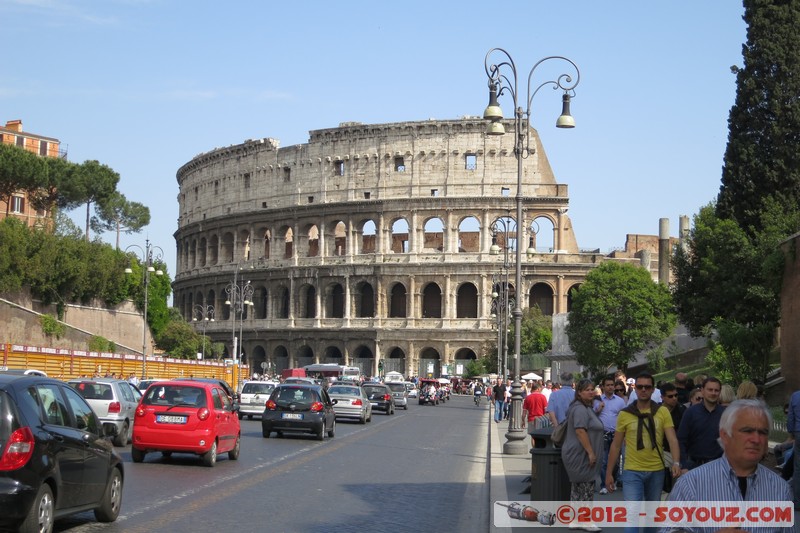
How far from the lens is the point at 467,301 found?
265 feet

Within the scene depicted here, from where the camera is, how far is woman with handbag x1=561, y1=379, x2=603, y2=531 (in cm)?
973

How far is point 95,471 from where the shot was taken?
30.7 ft

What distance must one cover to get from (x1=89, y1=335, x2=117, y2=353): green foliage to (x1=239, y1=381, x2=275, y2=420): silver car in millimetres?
22364

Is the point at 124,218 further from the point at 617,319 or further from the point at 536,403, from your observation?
the point at 536,403

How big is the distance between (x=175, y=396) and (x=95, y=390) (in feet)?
15.4

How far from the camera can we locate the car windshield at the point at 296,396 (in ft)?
76.8

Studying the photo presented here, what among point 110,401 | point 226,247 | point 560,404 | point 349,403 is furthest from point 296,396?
point 226,247

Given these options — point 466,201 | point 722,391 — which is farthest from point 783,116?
point 466,201

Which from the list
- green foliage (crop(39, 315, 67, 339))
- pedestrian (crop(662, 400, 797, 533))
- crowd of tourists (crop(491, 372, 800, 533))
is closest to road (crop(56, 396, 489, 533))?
crowd of tourists (crop(491, 372, 800, 533))

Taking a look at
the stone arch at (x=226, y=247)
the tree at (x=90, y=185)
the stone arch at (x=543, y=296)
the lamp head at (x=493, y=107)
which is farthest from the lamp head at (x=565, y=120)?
the stone arch at (x=226, y=247)

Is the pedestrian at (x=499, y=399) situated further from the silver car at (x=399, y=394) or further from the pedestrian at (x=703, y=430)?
the pedestrian at (x=703, y=430)

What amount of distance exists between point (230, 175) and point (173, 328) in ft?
62.8

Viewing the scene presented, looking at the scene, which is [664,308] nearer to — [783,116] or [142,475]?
[783,116]

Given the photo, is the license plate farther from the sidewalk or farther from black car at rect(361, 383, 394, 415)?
black car at rect(361, 383, 394, 415)
